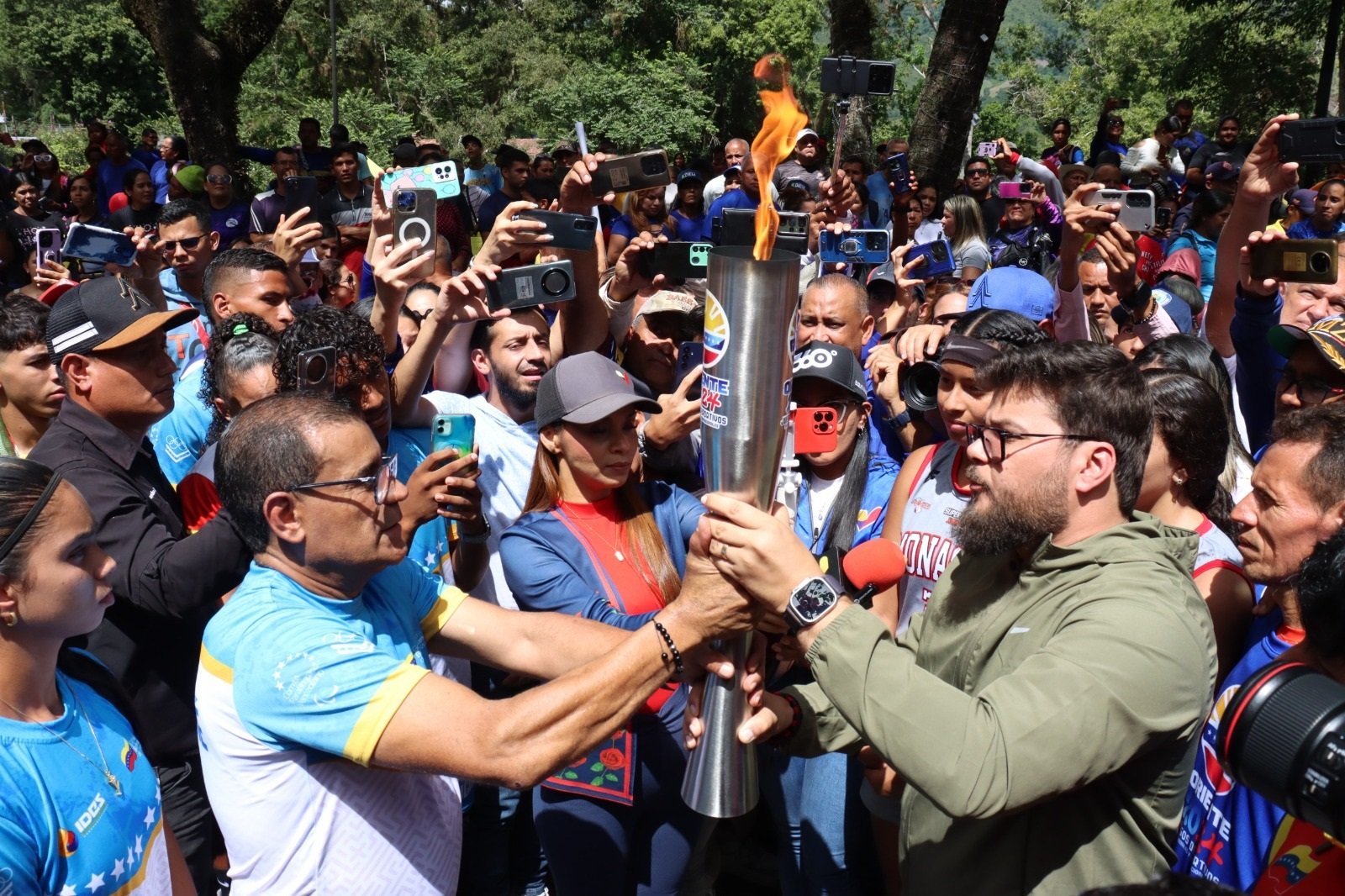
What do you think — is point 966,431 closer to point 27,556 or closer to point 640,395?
point 640,395

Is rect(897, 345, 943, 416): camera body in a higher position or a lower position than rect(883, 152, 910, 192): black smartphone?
lower

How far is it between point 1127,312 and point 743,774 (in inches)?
146

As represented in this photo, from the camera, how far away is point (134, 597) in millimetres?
3197

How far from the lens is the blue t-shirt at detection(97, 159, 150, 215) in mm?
14750

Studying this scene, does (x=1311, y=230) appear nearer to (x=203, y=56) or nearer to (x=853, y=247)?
(x=853, y=247)

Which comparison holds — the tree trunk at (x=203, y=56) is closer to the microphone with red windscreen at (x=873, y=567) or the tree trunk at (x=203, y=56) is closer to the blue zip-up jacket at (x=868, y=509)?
the blue zip-up jacket at (x=868, y=509)

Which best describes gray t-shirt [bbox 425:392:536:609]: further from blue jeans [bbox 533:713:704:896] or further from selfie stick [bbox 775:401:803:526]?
selfie stick [bbox 775:401:803:526]

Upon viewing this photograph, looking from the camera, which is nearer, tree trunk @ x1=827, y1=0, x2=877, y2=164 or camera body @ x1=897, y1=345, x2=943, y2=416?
camera body @ x1=897, y1=345, x2=943, y2=416

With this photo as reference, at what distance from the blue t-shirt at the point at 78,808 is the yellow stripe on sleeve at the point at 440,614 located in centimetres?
70

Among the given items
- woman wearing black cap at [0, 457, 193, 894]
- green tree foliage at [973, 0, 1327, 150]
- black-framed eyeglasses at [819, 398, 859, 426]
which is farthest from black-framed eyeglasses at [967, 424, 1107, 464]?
green tree foliage at [973, 0, 1327, 150]

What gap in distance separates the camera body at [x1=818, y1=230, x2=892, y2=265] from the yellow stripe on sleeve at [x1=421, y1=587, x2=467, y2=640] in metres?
3.38

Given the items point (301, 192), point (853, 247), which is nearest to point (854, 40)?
point (301, 192)

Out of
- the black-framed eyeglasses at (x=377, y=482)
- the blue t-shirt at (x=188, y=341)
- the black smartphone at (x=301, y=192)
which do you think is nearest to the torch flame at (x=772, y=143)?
the black-framed eyeglasses at (x=377, y=482)

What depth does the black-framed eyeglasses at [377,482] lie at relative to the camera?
2449 mm
